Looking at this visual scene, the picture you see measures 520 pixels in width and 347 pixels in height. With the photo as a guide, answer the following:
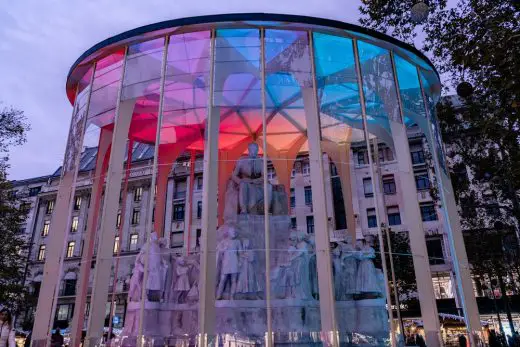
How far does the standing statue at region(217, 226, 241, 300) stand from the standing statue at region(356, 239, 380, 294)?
3.92 metres

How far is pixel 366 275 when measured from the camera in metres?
14.1

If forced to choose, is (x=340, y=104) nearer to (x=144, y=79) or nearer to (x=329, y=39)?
(x=329, y=39)

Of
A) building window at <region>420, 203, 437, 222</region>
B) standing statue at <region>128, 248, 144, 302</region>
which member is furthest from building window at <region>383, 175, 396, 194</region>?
standing statue at <region>128, 248, 144, 302</region>

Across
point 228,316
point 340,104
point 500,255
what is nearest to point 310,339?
point 228,316

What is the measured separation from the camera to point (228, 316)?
13.0m

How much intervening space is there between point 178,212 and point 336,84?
3269 centimetres

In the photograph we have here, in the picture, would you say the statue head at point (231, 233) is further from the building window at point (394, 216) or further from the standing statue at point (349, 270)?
the building window at point (394, 216)

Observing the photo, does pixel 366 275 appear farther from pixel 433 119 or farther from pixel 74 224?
pixel 74 224

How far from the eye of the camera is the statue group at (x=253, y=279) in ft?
42.7

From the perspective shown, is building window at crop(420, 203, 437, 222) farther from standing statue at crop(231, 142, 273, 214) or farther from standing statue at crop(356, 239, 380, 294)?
standing statue at crop(356, 239, 380, 294)

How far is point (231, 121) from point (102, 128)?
552cm

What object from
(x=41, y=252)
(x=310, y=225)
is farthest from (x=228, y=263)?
(x=41, y=252)

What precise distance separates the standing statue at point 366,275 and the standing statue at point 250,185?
3.72 metres

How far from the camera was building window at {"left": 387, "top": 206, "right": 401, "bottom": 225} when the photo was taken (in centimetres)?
4091
